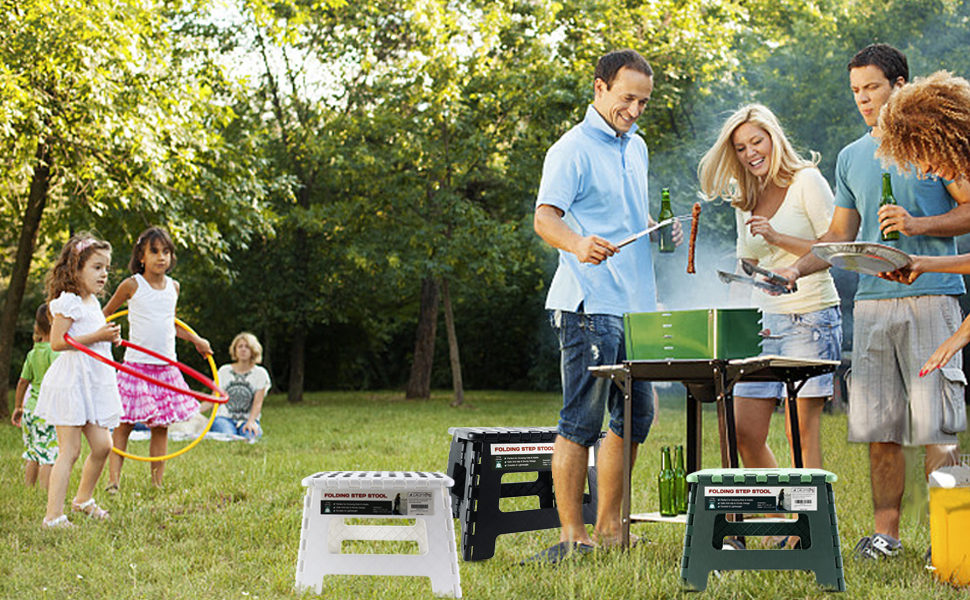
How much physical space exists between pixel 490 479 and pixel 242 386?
7.14 m

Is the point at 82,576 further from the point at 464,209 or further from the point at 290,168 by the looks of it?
the point at 290,168

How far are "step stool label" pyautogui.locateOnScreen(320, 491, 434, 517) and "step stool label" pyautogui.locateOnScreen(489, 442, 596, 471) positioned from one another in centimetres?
70

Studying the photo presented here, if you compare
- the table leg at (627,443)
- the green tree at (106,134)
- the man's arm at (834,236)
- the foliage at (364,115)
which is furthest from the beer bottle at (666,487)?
the green tree at (106,134)

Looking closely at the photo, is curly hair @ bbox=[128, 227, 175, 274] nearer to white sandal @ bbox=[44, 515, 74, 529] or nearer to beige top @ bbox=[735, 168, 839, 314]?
white sandal @ bbox=[44, 515, 74, 529]

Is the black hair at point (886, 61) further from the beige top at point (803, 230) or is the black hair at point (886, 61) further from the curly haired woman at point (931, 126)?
the beige top at point (803, 230)

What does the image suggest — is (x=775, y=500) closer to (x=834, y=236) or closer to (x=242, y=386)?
(x=834, y=236)


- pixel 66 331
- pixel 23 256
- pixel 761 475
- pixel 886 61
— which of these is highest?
pixel 23 256

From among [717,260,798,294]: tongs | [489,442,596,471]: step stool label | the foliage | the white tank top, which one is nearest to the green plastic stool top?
[717,260,798,294]: tongs

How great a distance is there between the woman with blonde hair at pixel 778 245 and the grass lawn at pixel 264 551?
0.57 metres

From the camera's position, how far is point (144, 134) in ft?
37.7

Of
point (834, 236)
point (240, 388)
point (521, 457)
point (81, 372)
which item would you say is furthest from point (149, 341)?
point (240, 388)

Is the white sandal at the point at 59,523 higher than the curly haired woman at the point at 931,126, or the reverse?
the curly haired woman at the point at 931,126

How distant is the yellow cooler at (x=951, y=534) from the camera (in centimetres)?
323

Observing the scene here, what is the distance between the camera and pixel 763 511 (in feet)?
10.4
